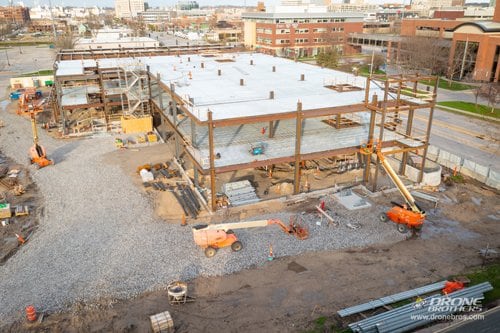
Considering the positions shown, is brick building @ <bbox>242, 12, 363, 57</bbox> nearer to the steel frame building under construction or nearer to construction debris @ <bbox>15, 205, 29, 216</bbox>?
the steel frame building under construction

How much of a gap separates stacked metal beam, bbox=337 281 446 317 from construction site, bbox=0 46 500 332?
8 cm

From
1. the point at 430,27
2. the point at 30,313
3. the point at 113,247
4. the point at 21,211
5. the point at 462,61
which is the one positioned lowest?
the point at 113,247

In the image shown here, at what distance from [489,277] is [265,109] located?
16810 mm

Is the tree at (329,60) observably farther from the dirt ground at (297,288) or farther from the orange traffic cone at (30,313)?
the orange traffic cone at (30,313)

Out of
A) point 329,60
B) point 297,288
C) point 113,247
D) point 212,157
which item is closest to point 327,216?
point 297,288

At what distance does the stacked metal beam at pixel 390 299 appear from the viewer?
1761 cm

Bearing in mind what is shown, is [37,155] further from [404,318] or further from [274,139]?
[404,318]

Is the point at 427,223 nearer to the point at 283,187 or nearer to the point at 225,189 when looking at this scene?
the point at 283,187

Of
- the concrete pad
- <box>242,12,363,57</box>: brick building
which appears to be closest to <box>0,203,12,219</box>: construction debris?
the concrete pad

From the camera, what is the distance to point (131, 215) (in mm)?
26266

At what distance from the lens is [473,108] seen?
52906mm

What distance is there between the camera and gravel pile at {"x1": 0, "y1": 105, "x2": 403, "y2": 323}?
1941cm

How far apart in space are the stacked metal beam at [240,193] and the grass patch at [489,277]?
13.8 meters

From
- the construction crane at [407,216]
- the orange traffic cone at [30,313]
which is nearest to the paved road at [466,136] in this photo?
the construction crane at [407,216]
